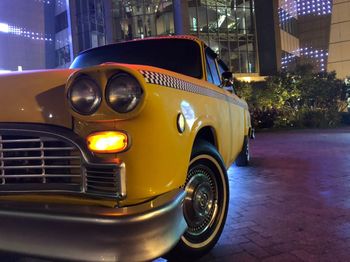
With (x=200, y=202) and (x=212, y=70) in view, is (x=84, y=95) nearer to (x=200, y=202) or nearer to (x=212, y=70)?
(x=200, y=202)

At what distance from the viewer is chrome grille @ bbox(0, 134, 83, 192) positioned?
7.25ft

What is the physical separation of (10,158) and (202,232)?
1.57 meters

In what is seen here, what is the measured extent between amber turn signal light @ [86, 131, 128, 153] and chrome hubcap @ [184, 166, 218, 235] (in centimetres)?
95

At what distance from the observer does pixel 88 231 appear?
199cm

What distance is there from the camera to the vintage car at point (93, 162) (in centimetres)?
Result: 202

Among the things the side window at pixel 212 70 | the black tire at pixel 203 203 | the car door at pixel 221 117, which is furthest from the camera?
the side window at pixel 212 70

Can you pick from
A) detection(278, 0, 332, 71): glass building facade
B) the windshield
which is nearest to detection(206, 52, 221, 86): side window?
the windshield

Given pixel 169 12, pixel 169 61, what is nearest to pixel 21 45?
pixel 169 12

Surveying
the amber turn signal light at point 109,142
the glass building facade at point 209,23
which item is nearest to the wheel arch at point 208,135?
the amber turn signal light at point 109,142

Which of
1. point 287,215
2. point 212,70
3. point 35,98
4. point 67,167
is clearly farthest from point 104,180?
point 287,215

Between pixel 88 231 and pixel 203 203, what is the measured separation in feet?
4.34

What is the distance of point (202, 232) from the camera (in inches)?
122

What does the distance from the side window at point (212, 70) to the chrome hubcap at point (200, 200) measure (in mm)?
1254

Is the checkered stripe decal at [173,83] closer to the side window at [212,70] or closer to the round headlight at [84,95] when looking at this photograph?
the round headlight at [84,95]
